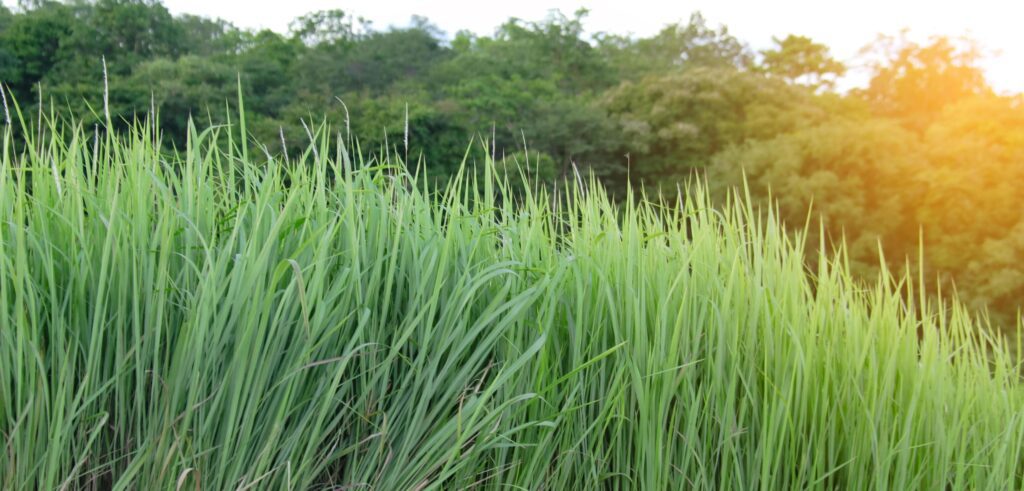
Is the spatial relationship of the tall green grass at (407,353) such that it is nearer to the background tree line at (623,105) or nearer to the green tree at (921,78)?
the background tree line at (623,105)

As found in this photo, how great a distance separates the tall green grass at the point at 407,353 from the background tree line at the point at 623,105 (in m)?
10.7

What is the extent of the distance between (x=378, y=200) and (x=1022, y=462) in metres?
1.97

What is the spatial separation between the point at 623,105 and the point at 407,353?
757 inches

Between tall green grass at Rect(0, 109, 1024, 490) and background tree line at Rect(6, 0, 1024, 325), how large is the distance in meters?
10.7

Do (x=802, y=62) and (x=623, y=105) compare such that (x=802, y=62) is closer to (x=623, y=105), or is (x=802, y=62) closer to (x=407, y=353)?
(x=623, y=105)

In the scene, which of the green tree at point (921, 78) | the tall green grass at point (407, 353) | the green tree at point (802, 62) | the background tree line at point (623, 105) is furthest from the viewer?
the green tree at point (802, 62)

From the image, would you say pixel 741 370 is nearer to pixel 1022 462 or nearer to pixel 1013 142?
pixel 1022 462

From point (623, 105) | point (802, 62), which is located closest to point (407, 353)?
point (623, 105)

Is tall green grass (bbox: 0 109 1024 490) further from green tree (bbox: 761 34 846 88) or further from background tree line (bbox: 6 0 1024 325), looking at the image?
green tree (bbox: 761 34 846 88)

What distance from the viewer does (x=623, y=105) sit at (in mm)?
20141

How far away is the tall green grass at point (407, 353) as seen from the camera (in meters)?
1.31

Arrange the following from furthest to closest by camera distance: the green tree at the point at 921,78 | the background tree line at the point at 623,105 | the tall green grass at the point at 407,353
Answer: the green tree at the point at 921,78 → the background tree line at the point at 623,105 → the tall green grass at the point at 407,353

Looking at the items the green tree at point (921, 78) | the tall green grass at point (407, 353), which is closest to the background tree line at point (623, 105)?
the green tree at point (921, 78)

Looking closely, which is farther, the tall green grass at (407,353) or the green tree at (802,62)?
the green tree at (802,62)
